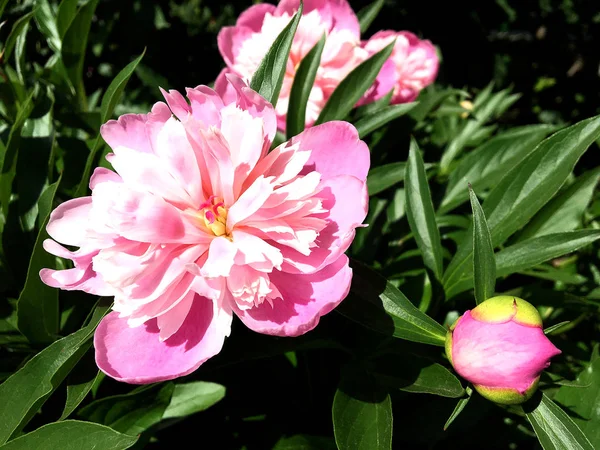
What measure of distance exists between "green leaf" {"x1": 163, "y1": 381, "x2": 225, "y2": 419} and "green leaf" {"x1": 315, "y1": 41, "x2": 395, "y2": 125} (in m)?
0.43

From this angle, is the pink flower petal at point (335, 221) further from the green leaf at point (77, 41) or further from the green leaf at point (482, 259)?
the green leaf at point (77, 41)

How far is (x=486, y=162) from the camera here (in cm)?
105

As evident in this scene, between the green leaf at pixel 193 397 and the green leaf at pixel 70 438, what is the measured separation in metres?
0.19

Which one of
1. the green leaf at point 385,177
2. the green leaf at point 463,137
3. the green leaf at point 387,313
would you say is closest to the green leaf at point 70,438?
the green leaf at point 387,313

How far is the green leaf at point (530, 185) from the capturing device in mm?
734

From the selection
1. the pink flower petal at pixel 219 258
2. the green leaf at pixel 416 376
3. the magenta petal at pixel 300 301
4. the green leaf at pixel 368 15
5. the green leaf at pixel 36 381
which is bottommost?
the green leaf at pixel 416 376

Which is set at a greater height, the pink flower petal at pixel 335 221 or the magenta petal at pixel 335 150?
the magenta petal at pixel 335 150

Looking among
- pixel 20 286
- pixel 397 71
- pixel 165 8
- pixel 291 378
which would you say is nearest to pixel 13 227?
pixel 20 286

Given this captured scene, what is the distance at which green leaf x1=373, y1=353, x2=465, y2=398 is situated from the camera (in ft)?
1.89

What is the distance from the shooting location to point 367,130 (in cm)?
84

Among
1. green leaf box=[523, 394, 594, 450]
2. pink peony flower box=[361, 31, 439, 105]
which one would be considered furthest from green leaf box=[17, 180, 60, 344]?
pink peony flower box=[361, 31, 439, 105]

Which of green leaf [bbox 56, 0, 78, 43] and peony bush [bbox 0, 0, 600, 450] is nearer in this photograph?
peony bush [bbox 0, 0, 600, 450]

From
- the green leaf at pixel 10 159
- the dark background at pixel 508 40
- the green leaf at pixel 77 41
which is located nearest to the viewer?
the green leaf at pixel 10 159

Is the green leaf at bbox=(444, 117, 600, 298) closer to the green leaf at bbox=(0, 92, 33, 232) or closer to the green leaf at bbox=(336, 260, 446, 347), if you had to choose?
the green leaf at bbox=(336, 260, 446, 347)
